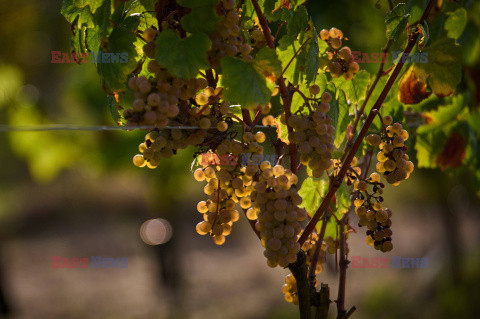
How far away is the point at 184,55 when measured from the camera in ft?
1.51

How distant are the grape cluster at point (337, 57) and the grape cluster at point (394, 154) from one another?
96 millimetres

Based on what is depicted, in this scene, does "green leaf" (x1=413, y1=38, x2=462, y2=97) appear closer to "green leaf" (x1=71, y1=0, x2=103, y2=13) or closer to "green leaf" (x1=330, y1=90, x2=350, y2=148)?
"green leaf" (x1=330, y1=90, x2=350, y2=148)

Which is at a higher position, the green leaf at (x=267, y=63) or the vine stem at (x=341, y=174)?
the green leaf at (x=267, y=63)

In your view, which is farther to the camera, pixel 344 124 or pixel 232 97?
pixel 344 124

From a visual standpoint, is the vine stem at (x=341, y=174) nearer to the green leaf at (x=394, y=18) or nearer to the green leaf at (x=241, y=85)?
the green leaf at (x=394, y=18)

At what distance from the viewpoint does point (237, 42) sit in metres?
0.50

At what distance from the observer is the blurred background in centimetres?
356

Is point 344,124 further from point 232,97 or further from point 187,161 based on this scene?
point 187,161

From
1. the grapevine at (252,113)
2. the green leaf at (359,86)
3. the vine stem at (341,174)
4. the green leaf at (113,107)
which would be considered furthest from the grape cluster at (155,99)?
the green leaf at (359,86)

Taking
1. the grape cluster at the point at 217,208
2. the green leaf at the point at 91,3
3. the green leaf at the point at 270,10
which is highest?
the green leaf at the point at 91,3

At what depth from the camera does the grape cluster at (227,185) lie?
1.77 ft

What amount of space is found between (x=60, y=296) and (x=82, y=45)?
5649mm

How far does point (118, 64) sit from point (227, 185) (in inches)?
8.1

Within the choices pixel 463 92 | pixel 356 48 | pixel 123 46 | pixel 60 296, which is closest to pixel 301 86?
pixel 123 46
